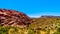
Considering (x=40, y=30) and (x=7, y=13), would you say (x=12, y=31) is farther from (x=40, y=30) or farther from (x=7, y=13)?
(x=7, y=13)

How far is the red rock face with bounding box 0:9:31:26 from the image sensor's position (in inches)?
1742

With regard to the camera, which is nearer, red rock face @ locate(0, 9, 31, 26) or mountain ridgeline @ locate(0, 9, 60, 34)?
mountain ridgeline @ locate(0, 9, 60, 34)

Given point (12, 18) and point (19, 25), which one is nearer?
point (19, 25)

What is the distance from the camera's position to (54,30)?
1451 inches

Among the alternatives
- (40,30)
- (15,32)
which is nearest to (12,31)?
(15,32)

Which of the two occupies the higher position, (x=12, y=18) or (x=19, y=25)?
(x=12, y=18)

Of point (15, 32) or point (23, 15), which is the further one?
point (23, 15)

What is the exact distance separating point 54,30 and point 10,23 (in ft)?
35.7

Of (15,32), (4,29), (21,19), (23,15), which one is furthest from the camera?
(23,15)

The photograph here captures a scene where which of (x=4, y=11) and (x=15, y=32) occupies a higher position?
(x=4, y=11)

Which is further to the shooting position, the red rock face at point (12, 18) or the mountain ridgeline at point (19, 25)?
the red rock face at point (12, 18)

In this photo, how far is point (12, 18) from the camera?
1796 inches

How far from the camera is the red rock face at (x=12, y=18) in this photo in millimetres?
Answer: 44247

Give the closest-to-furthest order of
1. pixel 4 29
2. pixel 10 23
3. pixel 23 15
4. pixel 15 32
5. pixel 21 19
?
pixel 15 32 < pixel 4 29 < pixel 10 23 < pixel 21 19 < pixel 23 15
